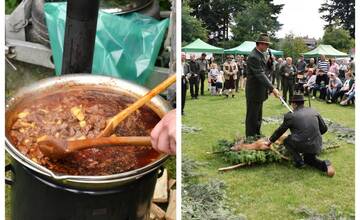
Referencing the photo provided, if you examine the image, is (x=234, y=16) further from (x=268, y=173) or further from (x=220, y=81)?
(x=268, y=173)

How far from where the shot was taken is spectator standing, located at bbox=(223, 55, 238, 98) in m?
2.97

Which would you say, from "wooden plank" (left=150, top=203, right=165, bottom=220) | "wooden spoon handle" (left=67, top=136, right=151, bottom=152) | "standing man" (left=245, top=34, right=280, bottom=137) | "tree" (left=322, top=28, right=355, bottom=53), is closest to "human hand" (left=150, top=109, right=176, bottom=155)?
"wooden spoon handle" (left=67, top=136, right=151, bottom=152)

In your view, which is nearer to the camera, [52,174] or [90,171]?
[52,174]

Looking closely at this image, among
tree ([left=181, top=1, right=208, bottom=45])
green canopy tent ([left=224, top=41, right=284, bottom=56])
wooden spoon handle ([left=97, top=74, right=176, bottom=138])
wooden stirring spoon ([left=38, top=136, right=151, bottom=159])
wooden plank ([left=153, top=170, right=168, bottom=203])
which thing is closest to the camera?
wooden stirring spoon ([left=38, top=136, right=151, bottom=159])

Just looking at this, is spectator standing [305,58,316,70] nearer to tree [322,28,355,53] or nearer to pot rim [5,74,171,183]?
tree [322,28,355,53]

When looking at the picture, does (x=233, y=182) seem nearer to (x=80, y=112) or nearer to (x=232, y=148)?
(x=232, y=148)

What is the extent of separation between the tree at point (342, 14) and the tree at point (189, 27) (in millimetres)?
714

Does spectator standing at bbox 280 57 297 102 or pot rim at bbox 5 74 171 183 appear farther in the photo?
spectator standing at bbox 280 57 297 102

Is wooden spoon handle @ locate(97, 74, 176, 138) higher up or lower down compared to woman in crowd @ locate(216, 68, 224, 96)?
lower down

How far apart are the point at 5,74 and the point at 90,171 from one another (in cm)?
67

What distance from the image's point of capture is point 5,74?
7.32 ft

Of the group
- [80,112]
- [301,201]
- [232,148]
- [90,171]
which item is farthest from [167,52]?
[301,201]

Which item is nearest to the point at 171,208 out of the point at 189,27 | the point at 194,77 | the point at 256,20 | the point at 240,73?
the point at 194,77

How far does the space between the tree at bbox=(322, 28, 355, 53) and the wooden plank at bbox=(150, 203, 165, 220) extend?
137 centimetres
